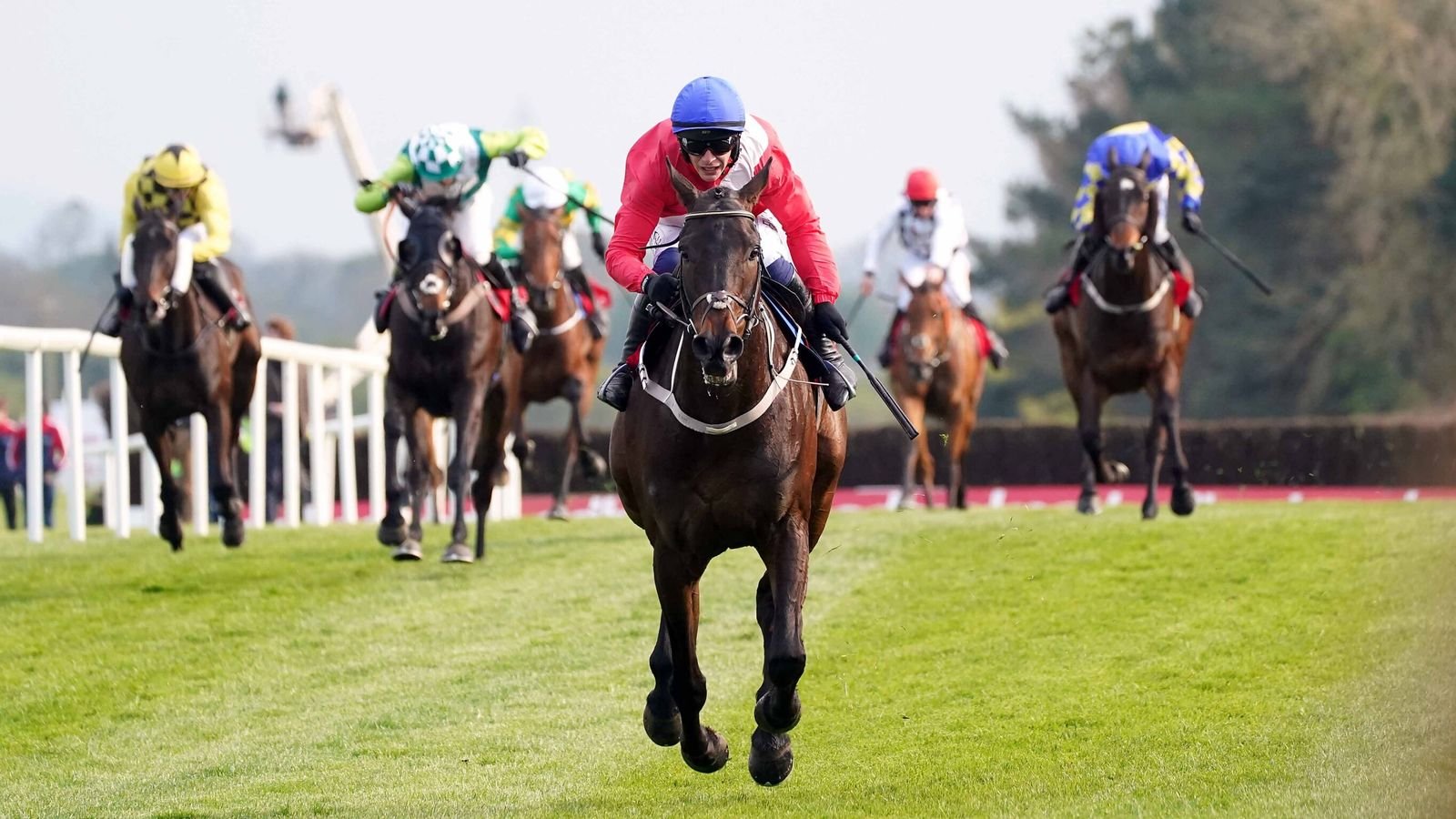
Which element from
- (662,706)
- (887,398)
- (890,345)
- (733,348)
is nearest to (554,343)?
(890,345)

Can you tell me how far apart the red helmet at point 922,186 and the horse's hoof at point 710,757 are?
1024cm

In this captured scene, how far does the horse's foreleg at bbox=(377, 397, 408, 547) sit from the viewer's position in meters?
13.0

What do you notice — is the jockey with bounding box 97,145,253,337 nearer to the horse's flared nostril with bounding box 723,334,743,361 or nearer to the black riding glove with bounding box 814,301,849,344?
the black riding glove with bounding box 814,301,849,344

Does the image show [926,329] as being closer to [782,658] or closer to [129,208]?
[129,208]

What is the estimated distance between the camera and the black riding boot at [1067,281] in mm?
14250

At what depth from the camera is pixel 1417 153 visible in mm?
35812

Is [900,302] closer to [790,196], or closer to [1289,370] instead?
[790,196]

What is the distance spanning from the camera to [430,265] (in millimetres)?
12430

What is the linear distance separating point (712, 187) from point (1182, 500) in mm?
7530

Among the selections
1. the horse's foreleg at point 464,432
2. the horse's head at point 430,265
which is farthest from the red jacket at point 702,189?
the horse's foreleg at point 464,432

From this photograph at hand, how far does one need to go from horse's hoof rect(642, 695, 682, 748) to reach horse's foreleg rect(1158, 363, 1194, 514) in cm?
695

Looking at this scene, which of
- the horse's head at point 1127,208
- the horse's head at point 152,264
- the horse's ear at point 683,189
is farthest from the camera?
the horse's head at point 1127,208

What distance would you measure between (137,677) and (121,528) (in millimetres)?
6086

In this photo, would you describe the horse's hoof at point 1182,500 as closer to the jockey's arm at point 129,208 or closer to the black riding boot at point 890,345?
the black riding boot at point 890,345
